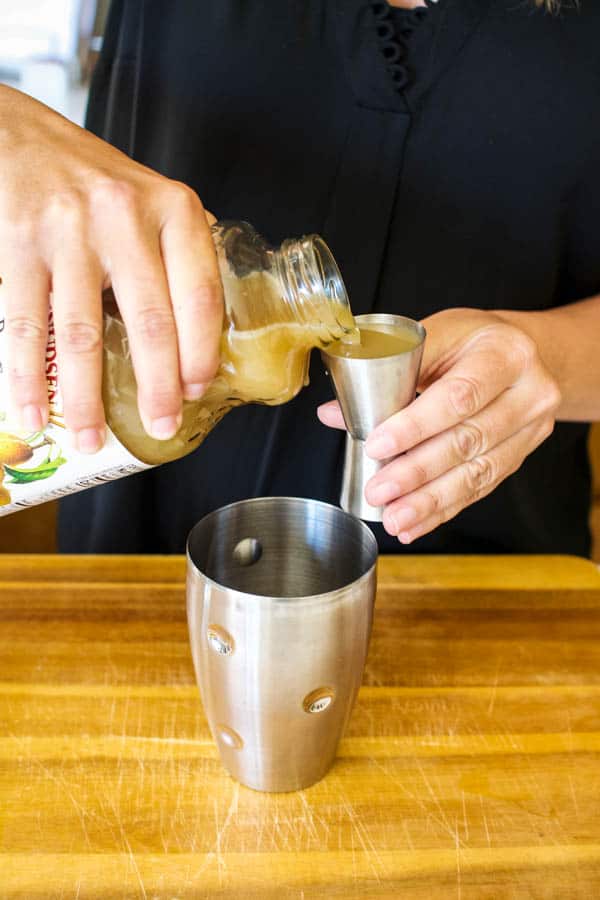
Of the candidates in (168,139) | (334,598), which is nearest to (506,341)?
(334,598)

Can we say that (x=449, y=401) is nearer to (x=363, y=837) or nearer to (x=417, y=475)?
(x=417, y=475)

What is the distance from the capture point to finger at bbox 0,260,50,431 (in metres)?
0.53

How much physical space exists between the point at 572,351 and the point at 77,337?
57 cm

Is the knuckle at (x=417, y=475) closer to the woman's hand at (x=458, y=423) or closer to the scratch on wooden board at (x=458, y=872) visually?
the woman's hand at (x=458, y=423)

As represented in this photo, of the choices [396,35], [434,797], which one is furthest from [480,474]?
[396,35]

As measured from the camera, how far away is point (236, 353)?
24.2 inches

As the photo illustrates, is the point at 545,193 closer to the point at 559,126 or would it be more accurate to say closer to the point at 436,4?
the point at 559,126

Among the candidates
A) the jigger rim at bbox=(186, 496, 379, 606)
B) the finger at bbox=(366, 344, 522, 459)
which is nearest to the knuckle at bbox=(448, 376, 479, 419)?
the finger at bbox=(366, 344, 522, 459)

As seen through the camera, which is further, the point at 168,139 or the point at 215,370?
the point at 168,139

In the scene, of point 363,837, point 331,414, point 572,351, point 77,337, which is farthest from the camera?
point 572,351

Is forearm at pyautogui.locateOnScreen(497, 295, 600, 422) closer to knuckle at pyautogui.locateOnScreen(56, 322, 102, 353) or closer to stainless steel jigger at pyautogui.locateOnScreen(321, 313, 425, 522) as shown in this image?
stainless steel jigger at pyautogui.locateOnScreen(321, 313, 425, 522)

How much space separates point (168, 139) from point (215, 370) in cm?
51

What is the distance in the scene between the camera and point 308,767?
2.18ft

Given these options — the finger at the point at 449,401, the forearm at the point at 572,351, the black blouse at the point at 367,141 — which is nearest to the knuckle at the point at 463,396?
the finger at the point at 449,401
